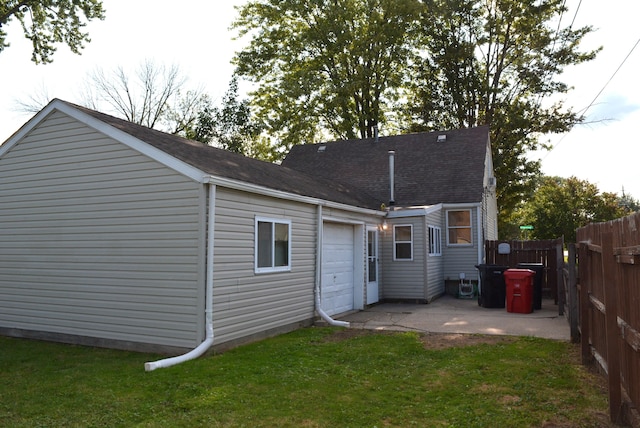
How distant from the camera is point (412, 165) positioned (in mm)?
18547

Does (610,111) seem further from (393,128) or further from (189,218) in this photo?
(189,218)

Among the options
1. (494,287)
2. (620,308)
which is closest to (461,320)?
(494,287)

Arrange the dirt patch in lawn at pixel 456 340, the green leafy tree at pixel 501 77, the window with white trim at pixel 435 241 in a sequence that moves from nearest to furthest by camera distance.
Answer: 1. the dirt patch in lawn at pixel 456 340
2. the window with white trim at pixel 435 241
3. the green leafy tree at pixel 501 77

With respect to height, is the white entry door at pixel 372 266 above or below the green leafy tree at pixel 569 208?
below

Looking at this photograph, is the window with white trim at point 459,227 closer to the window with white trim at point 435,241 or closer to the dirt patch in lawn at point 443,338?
the window with white trim at point 435,241

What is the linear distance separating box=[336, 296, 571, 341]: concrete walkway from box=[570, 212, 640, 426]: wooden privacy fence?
3.66 meters

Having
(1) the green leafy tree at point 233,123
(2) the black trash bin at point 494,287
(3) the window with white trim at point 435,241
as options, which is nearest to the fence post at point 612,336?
(2) the black trash bin at point 494,287

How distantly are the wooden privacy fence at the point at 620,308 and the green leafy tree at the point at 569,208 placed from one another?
2359 cm

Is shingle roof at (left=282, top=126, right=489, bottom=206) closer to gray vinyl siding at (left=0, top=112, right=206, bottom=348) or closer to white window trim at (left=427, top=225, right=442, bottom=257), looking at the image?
white window trim at (left=427, top=225, right=442, bottom=257)

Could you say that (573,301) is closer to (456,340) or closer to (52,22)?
(456,340)

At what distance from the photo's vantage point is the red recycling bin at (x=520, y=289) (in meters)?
11.5

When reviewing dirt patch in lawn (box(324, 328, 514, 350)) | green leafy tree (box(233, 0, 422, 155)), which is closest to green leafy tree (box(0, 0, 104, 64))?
green leafy tree (box(233, 0, 422, 155))

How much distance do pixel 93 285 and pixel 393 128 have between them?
2417 cm

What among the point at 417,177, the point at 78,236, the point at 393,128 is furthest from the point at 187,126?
the point at 78,236
